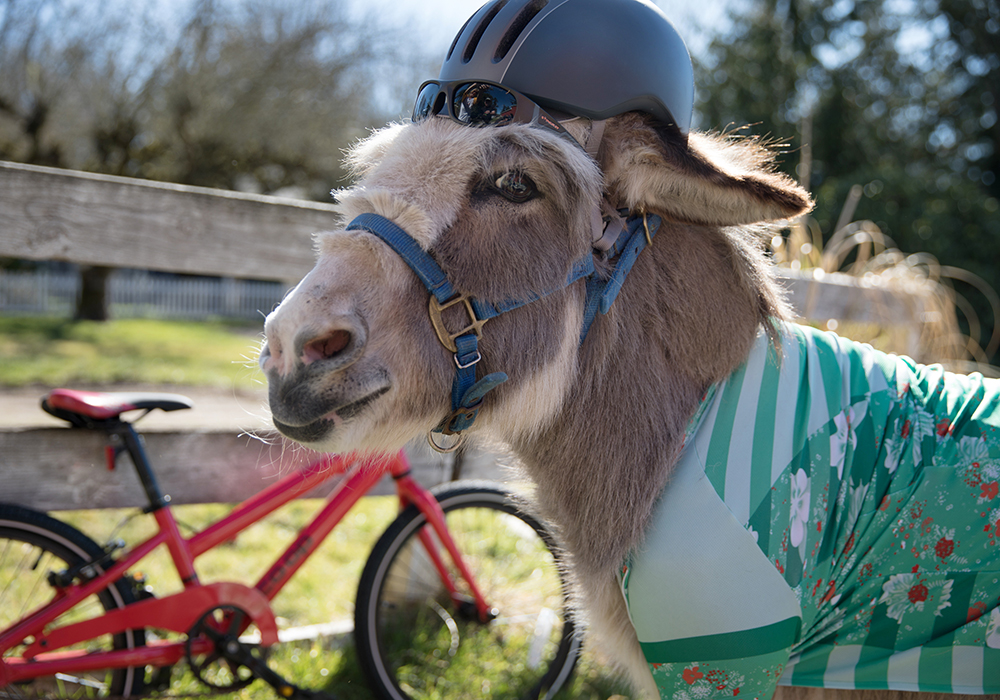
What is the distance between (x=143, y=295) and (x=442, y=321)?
17.6 meters

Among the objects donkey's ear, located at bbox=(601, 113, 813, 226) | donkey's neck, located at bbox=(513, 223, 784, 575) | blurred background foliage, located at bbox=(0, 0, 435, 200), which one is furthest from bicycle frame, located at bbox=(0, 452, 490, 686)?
blurred background foliage, located at bbox=(0, 0, 435, 200)

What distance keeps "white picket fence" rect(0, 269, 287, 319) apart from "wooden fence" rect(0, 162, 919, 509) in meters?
13.1

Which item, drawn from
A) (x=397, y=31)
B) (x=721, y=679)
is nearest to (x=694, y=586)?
(x=721, y=679)

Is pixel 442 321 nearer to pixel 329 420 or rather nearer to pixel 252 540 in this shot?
pixel 329 420

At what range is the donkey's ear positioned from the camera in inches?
52.2

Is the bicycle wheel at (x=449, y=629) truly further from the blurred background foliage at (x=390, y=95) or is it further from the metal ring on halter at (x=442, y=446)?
the blurred background foliage at (x=390, y=95)

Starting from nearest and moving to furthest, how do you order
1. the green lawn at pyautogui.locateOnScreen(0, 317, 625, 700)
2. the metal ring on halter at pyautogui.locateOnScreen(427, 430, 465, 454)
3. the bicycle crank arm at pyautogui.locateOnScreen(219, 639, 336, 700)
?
the metal ring on halter at pyautogui.locateOnScreen(427, 430, 465, 454) < the bicycle crank arm at pyautogui.locateOnScreen(219, 639, 336, 700) < the green lawn at pyautogui.locateOnScreen(0, 317, 625, 700)

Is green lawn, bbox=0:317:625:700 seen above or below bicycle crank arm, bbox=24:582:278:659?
A: below

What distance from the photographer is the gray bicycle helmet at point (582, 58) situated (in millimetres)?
1396

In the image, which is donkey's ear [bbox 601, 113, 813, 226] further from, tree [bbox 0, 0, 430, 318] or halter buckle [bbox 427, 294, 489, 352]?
tree [bbox 0, 0, 430, 318]

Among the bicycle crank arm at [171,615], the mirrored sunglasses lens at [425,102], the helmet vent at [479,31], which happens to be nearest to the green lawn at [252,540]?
the bicycle crank arm at [171,615]

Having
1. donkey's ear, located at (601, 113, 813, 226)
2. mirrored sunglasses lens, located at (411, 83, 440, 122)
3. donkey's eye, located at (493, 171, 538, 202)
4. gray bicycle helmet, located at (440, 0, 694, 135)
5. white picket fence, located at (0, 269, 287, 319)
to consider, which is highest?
gray bicycle helmet, located at (440, 0, 694, 135)

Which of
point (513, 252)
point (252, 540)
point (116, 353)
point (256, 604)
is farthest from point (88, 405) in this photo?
point (116, 353)

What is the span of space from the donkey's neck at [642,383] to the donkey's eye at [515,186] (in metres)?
0.33
